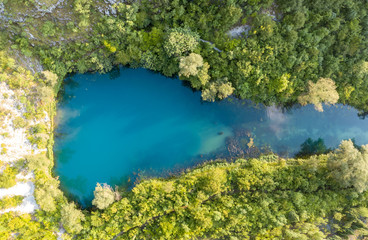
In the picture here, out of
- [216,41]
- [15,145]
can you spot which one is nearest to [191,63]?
[216,41]

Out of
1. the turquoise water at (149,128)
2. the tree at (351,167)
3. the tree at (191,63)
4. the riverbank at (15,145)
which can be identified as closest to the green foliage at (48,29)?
the turquoise water at (149,128)

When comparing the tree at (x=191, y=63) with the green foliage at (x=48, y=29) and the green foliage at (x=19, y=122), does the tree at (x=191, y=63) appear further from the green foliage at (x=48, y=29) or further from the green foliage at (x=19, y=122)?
the green foliage at (x=19, y=122)

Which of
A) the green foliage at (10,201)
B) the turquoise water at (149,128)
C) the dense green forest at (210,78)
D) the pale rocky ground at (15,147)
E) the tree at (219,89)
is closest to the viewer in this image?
the dense green forest at (210,78)

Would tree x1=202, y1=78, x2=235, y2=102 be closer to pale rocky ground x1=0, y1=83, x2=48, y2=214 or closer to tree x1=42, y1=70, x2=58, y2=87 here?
tree x1=42, y1=70, x2=58, y2=87

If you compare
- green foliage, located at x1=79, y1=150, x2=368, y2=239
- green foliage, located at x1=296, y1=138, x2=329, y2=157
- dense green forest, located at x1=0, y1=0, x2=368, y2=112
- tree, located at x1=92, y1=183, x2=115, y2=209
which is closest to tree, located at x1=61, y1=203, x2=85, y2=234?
green foliage, located at x1=79, y1=150, x2=368, y2=239

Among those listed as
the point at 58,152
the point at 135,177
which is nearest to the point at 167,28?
the point at 135,177

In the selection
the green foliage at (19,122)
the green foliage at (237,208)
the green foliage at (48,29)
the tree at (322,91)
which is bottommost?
the green foliage at (237,208)

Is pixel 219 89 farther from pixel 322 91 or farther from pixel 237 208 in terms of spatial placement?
pixel 237 208
